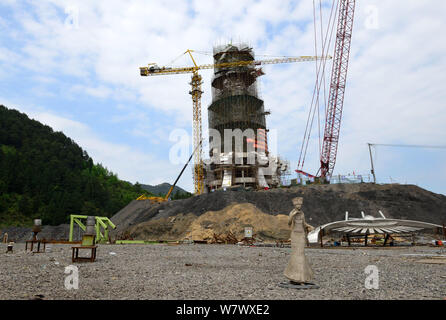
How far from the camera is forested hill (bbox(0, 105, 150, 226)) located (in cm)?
7344

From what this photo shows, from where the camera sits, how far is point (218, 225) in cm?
3728

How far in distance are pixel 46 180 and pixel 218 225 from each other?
69.8m

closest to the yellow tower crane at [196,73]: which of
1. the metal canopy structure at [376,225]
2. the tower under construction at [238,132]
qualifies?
the tower under construction at [238,132]

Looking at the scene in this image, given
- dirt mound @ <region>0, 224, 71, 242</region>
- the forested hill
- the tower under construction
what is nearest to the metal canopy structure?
the tower under construction

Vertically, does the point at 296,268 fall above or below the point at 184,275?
above

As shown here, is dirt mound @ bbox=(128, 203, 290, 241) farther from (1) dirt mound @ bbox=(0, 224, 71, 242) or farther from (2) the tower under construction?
(2) the tower under construction

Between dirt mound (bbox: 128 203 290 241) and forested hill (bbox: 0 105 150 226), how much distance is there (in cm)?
3988

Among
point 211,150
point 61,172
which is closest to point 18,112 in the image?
point 61,172

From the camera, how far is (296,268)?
25.4 feet

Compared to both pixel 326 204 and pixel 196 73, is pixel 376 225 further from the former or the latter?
pixel 196 73

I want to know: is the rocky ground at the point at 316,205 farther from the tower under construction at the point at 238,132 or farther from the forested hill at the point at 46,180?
the forested hill at the point at 46,180
